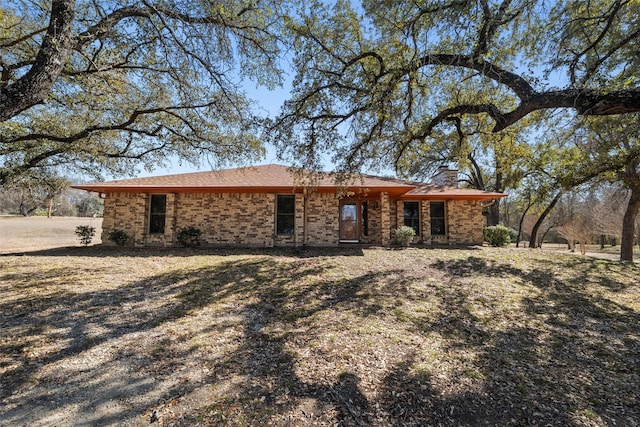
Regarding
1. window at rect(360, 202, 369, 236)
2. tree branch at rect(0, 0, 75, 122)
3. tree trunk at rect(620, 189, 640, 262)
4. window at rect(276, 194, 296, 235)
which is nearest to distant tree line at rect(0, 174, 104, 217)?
window at rect(276, 194, 296, 235)

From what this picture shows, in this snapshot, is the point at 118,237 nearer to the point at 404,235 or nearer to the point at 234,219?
the point at 234,219

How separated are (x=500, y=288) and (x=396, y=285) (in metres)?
2.35

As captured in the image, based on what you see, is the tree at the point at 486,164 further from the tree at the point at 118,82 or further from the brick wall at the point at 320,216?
the tree at the point at 118,82

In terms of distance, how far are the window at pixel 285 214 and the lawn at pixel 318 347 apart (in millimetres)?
4334

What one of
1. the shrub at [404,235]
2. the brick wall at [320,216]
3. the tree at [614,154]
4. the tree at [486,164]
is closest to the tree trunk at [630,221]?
the tree at [614,154]

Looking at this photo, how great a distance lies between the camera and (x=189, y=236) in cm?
1165

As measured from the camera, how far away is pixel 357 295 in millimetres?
6133

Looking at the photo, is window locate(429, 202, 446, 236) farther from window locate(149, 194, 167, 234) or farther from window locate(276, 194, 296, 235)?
window locate(149, 194, 167, 234)

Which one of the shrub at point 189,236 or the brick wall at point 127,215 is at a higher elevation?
the brick wall at point 127,215

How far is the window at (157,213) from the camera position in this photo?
12.3 metres

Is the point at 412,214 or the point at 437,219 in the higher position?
the point at 412,214

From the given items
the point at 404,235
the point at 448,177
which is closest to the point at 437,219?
the point at 404,235

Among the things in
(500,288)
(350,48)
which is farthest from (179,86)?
(500,288)

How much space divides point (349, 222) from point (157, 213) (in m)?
8.31
